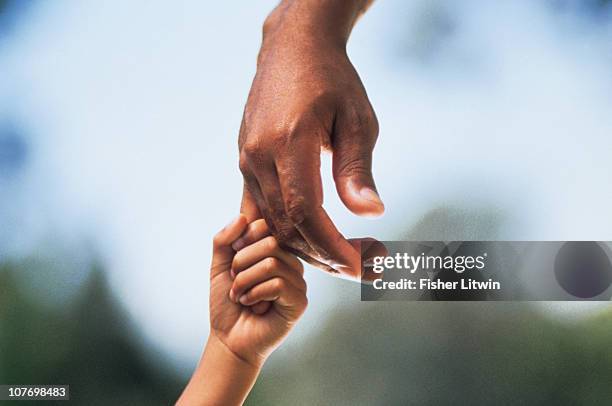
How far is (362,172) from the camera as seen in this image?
2.11ft

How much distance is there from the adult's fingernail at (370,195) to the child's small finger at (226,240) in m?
0.30

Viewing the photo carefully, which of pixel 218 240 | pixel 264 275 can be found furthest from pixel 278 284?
pixel 218 240

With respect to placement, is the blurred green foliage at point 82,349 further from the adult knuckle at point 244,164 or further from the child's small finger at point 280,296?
the adult knuckle at point 244,164

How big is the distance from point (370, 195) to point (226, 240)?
35 centimetres

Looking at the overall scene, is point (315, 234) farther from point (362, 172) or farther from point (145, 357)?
point (145, 357)

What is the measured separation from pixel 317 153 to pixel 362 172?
0.05 m

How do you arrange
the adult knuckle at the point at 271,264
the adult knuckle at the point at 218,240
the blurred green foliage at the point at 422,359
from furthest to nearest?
the blurred green foliage at the point at 422,359 → the adult knuckle at the point at 218,240 → the adult knuckle at the point at 271,264

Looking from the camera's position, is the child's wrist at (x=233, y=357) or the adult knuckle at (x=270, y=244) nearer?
the adult knuckle at (x=270, y=244)

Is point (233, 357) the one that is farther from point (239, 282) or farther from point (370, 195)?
point (370, 195)

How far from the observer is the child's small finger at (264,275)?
2.76ft

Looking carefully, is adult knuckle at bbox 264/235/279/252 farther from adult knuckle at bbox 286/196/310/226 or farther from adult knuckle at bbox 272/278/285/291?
adult knuckle at bbox 286/196/310/226

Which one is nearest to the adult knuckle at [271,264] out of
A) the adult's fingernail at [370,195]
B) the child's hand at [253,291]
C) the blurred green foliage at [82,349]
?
the child's hand at [253,291]

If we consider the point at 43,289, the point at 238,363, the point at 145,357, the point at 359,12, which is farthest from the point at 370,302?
the point at 359,12

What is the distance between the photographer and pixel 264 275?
0.85m
